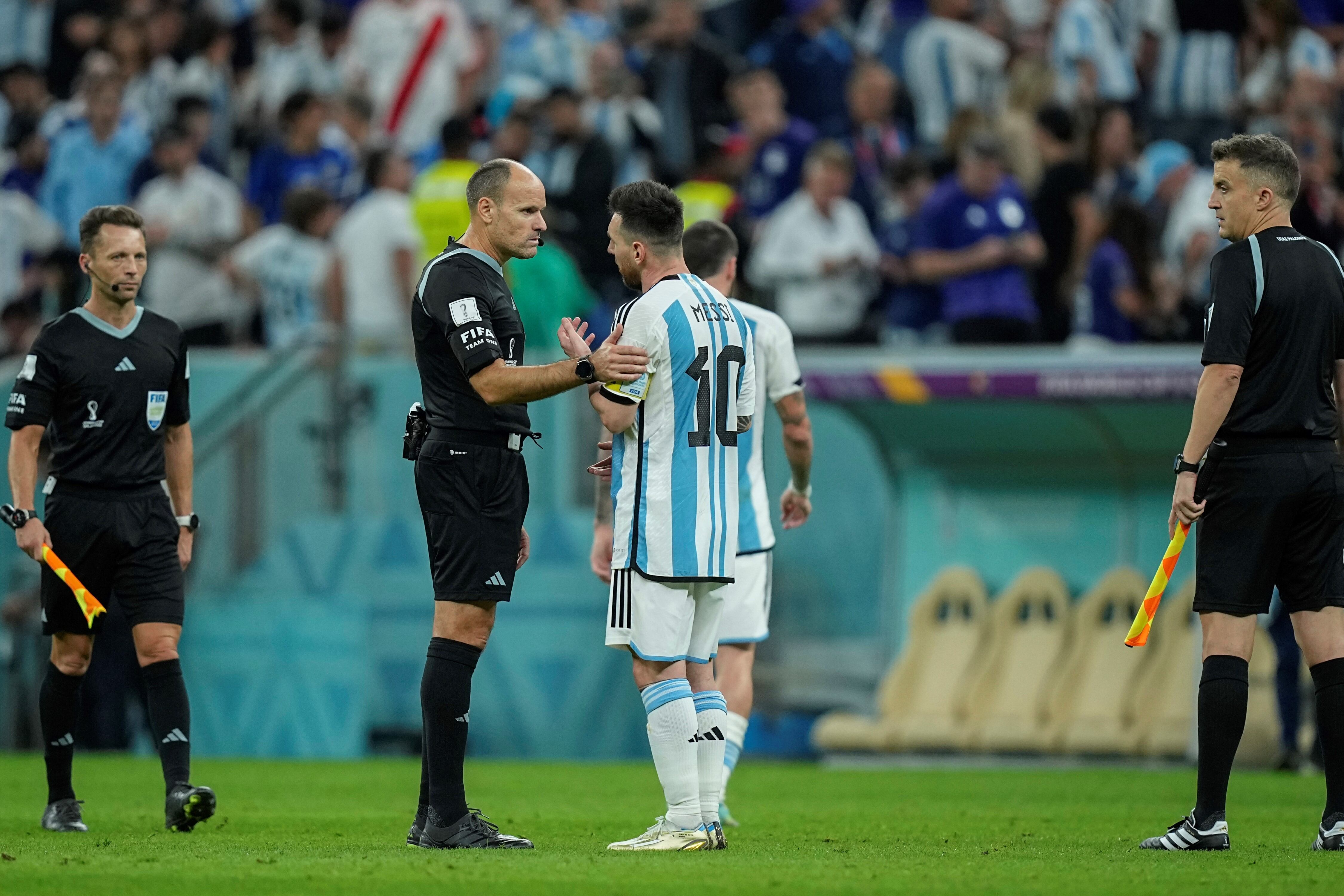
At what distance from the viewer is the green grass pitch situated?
222 inches

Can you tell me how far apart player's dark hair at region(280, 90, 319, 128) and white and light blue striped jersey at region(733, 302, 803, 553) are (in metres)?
7.98

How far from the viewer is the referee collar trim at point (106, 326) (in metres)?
7.62

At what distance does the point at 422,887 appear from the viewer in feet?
18.0

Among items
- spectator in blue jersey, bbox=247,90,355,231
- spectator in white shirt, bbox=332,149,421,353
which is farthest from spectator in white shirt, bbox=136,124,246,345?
spectator in white shirt, bbox=332,149,421,353

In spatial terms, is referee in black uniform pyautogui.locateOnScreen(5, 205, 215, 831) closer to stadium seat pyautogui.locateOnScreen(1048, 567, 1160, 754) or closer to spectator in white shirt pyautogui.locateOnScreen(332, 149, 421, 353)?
spectator in white shirt pyautogui.locateOnScreen(332, 149, 421, 353)

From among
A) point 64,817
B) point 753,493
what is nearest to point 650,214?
point 753,493

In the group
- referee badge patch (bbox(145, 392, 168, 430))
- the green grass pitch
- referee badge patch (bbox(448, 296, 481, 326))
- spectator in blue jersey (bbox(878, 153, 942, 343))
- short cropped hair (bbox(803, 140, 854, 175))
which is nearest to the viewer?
the green grass pitch

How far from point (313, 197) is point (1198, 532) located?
8677 mm

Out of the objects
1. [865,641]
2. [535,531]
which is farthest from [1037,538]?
[535,531]

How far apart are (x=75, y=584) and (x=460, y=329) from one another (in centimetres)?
206

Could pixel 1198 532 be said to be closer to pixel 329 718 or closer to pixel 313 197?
pixel 329 718

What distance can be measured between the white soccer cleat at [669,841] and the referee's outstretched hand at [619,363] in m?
1.56

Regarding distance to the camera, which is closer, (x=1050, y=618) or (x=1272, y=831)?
(x=1272, y=831)

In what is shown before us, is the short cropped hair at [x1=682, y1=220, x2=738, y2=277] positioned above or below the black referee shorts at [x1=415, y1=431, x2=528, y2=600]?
above
